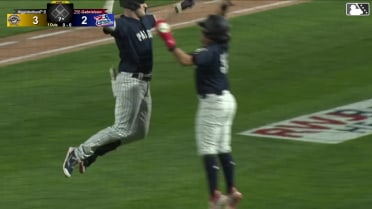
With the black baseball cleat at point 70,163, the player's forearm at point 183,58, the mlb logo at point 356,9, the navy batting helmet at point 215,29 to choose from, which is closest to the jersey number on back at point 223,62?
the navy batting helmet at point 215,29

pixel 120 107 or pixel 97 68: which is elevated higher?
pixel 120 107

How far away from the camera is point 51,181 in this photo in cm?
1293

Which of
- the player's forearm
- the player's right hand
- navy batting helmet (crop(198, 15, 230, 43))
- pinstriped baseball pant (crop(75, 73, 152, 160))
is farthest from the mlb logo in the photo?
the player's forearm

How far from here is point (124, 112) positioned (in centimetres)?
1259

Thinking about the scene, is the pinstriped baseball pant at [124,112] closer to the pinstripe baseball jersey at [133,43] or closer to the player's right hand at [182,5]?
the pinstripe baseball jersey at [133,43]

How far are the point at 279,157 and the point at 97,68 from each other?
7.44 m

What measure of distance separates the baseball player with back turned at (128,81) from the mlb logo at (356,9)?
14.1 metres

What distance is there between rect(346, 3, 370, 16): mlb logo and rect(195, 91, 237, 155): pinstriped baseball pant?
15367 mm

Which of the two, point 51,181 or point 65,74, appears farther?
point 65,74

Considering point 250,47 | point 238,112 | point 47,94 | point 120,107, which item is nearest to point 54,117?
point 47,94

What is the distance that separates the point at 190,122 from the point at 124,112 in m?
3.65

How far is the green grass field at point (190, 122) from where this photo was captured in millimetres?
12266

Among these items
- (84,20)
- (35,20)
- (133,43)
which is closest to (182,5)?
(133,43)

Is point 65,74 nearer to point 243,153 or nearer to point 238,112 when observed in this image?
point 238,112
